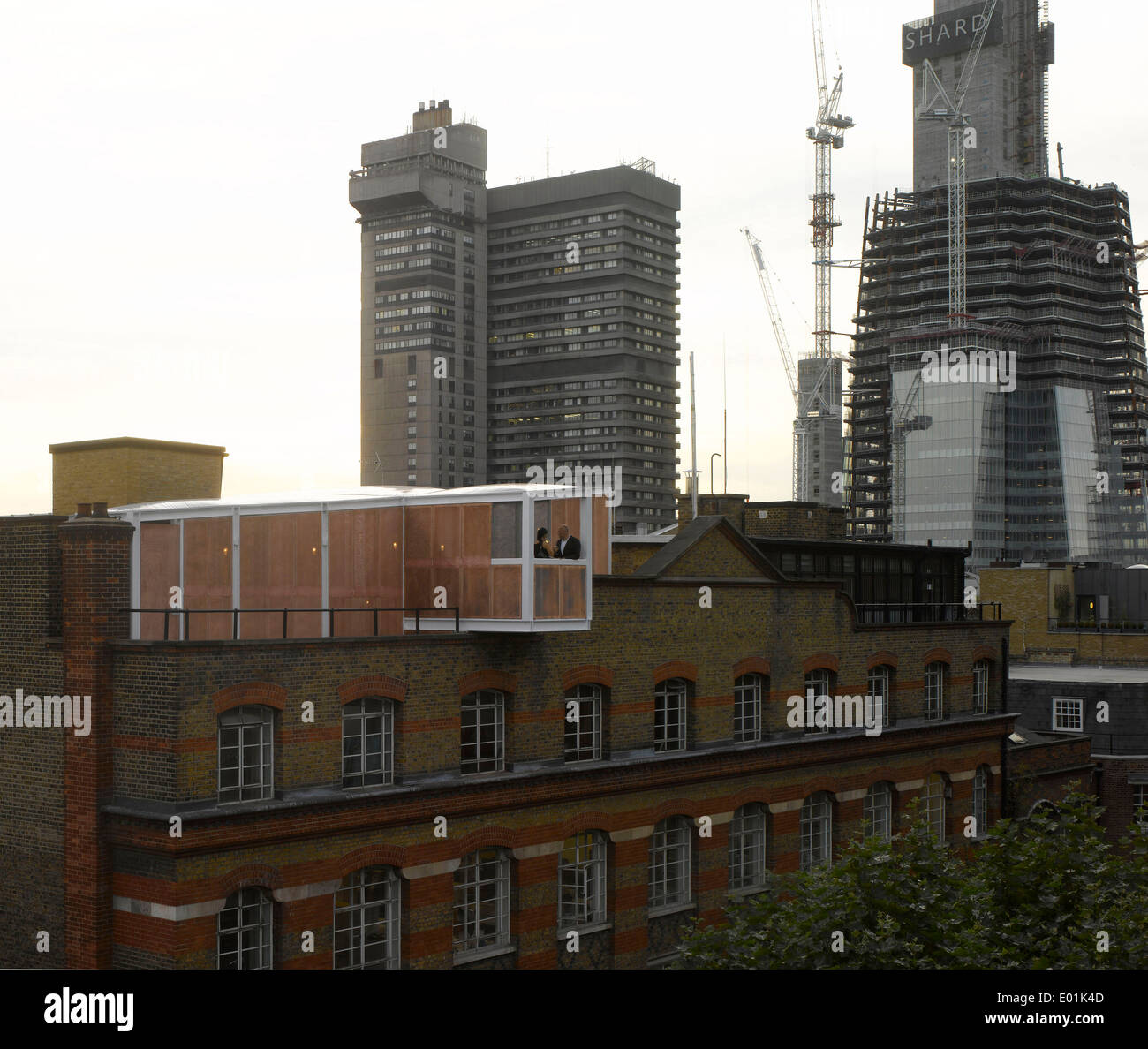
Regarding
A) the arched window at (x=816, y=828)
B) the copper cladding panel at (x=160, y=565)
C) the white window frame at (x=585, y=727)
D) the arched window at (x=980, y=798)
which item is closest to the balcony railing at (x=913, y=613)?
the arched window at (x=980, y=798)

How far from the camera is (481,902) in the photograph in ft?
86.5

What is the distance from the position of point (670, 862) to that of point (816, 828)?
6.27m

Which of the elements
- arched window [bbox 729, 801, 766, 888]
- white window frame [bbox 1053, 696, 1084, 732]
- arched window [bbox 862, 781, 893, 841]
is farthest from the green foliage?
white window frame [bbox 1053, 696, 1084, 732]

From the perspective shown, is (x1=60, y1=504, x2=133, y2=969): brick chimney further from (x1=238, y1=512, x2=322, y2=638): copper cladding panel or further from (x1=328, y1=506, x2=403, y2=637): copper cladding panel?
(x1=328, y1=506, x2=403, y2=637): copper cladding panel

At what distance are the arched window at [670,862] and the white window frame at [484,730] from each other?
215 inches

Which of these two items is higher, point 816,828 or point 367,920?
point 367,920

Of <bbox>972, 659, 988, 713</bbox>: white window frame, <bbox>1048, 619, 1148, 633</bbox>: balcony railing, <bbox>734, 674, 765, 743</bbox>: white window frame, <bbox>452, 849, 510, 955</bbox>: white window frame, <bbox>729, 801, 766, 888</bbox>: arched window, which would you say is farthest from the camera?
<bbox>1048, 619, 1148, 633</bbox>: balcony railing

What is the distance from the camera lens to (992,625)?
1678 inches

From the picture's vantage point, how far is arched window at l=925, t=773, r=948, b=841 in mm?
39281

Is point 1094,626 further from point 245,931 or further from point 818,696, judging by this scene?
point 245,931

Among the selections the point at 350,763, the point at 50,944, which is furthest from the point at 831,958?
the point at 50,944

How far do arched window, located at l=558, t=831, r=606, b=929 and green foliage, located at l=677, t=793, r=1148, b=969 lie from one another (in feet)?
17.7

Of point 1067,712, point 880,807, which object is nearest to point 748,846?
point 880,807
